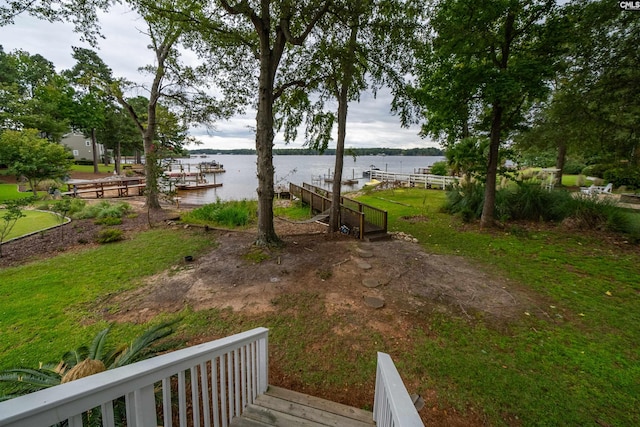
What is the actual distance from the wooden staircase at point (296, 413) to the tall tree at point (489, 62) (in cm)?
Answer: 727

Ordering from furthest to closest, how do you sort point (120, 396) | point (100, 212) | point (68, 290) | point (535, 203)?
1. point (100, 212)
2. point (535, 203)
3. point (68, 290)
4. point (120, 396)

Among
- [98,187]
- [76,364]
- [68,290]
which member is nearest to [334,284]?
[76,364]

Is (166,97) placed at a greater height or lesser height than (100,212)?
greater

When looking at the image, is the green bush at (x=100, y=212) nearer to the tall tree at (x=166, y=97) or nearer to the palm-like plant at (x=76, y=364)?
Result: the tall tree at (x=166, y=97)

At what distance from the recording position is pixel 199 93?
10.6 metres

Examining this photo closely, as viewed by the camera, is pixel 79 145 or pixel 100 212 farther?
pixel 79 145

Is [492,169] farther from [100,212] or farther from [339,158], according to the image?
[100,212]

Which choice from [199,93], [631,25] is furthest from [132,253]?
[631,25]

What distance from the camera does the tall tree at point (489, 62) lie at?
6145mm

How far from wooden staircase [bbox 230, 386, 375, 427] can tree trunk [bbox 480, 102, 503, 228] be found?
26.5 ft

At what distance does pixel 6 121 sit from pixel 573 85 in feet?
102

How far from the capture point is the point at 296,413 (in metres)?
2.04

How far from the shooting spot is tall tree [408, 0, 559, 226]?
6145mm

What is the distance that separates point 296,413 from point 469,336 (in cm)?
266
